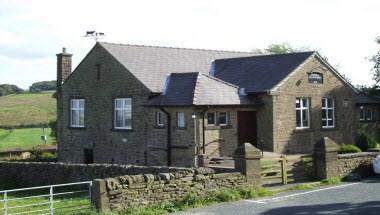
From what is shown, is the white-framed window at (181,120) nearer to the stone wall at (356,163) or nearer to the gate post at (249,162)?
the gate post at (249,162)

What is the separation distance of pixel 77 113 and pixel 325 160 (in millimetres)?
16746

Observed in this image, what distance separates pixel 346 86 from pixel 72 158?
16.0 metres

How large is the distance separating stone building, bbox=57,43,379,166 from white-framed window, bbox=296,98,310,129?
5cm

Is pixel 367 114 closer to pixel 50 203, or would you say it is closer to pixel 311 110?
pixel 311 110

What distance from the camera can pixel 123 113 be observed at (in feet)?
99.9

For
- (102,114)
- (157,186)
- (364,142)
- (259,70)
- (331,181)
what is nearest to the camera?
(157,186)

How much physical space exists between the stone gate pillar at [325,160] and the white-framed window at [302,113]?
6798 mm

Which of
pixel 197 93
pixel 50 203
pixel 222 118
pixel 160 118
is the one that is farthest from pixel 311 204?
pixel 160 118

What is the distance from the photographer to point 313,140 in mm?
29828

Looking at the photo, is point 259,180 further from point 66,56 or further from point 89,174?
point 66,56

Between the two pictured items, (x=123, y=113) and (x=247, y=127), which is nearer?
(x=247, y=127)

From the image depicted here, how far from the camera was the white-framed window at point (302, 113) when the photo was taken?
96.3 feet

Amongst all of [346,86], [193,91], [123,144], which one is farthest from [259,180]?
[346,86]

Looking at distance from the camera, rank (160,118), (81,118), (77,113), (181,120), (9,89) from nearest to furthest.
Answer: (181,120)
(160,118)
(81,118)
(77,113)
(9,89)
